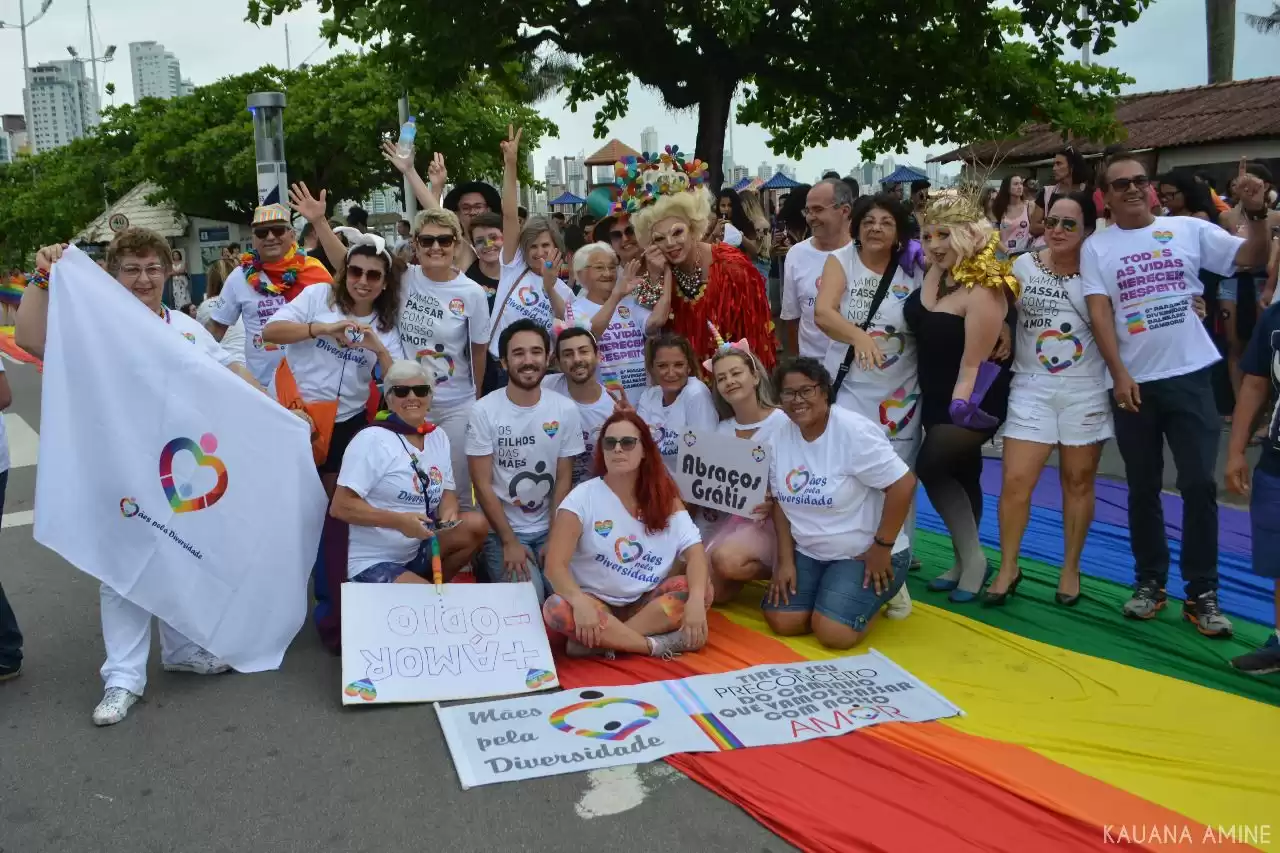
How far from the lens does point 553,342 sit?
17.7 ft

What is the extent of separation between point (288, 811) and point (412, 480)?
1.57 meters

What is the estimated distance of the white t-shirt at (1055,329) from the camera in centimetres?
450

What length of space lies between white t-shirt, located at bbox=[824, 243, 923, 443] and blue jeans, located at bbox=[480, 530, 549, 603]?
156 centimetres

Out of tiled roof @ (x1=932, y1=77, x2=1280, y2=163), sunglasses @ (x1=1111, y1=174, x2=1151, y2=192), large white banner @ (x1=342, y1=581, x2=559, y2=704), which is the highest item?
tiled roof @ (x1=932, y1=77, x2=1280, y2=163)

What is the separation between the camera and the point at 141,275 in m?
4.08

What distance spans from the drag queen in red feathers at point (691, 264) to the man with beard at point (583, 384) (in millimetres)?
469

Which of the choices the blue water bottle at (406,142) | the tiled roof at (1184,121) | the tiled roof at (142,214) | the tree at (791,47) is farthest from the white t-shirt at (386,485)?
the tiled roof at (142,214)

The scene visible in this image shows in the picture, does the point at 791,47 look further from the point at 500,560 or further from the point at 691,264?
the point at 500,560

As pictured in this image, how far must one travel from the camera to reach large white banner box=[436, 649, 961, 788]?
11.1 feet

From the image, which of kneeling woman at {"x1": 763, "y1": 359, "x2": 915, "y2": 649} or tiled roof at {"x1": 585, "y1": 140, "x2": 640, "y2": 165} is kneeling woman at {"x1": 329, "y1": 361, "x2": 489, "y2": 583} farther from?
tiled roof at {"x1": 585, "y1": 140, "x2": 640, "y2": 165}

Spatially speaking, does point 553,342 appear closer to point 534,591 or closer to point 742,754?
point 534,591

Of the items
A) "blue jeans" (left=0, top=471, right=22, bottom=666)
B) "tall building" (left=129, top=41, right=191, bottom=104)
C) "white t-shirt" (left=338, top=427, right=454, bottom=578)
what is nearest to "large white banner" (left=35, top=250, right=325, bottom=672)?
"white t-shirt" (left=338, top=427, right=454, bottom=578)

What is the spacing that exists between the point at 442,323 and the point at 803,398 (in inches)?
69.8

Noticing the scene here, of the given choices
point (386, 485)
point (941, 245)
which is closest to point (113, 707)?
point (386, 485)
